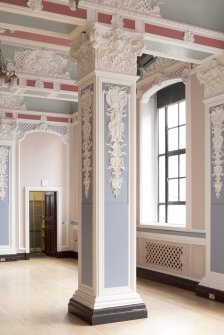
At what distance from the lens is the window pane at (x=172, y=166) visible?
8766mm

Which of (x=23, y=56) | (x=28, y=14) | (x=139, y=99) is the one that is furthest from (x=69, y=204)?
(x=28, y=14)

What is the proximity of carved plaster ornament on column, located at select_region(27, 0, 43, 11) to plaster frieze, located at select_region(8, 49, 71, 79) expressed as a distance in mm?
2989

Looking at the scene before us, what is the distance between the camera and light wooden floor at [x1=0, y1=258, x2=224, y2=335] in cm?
Answer: 513

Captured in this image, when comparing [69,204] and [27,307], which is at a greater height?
[69,204]

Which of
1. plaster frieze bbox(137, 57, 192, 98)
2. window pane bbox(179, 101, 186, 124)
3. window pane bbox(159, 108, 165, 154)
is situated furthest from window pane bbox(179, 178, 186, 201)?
plaster frieze bbox(137, 57, 192, 98)

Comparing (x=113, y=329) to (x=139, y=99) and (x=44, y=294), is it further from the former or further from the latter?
(x=139, y=99)

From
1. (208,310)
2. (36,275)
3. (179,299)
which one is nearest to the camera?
(208,310)

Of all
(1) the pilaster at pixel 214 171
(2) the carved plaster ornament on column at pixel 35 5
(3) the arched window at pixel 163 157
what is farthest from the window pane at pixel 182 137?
(2) the carved plaster ornament on column at pixel 35 5

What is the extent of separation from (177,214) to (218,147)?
7.79 ft

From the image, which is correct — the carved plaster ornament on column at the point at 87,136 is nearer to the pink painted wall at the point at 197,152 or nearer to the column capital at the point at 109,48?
the column capital at the point at 109,48

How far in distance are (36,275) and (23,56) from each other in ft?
13.9

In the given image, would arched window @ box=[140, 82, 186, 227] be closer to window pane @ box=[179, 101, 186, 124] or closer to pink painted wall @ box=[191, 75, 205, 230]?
window pane @ box=[179, 101, 186, 124]

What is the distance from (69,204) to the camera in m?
12.3

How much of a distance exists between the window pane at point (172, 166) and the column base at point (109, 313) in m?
3.69
